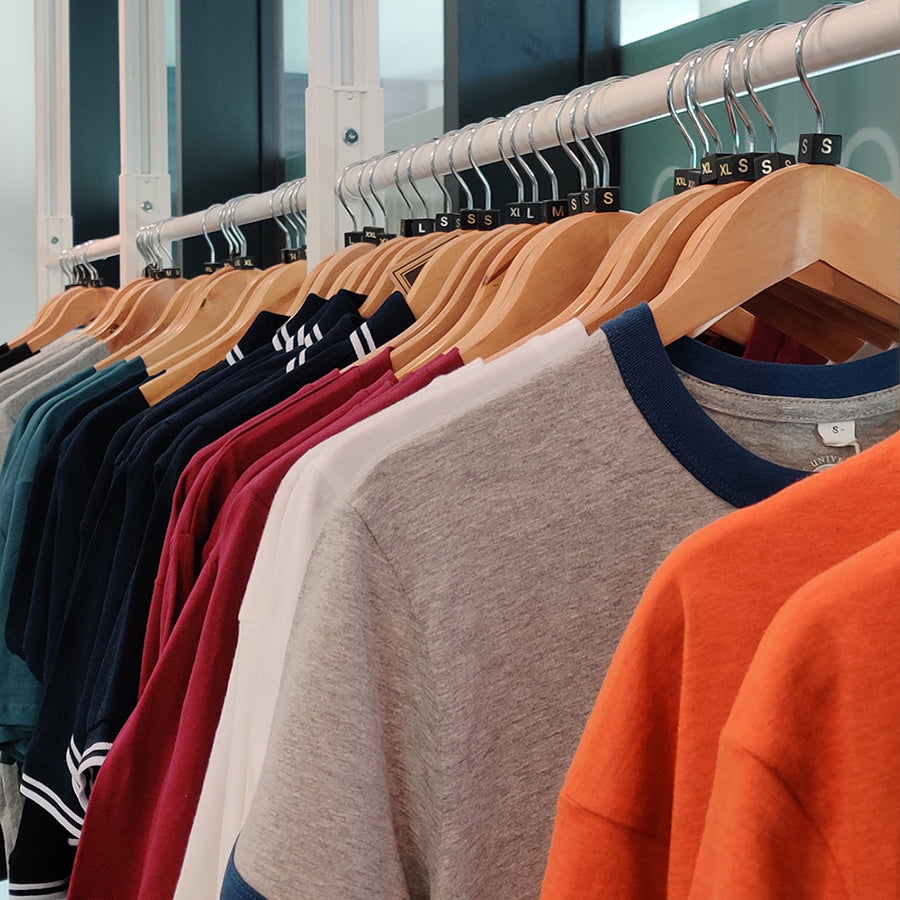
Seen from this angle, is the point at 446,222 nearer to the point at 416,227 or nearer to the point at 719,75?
the point at 416,227

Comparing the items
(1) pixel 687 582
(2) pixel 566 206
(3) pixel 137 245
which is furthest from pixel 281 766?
(3) pixel 137 245

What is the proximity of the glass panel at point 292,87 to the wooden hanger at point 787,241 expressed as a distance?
7.71 ft

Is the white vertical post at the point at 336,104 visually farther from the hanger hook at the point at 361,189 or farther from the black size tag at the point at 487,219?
the black size tag at the point at 487,219

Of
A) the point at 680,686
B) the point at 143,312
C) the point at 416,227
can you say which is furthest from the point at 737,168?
the point at 143,312

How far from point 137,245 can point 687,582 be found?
2315 mm

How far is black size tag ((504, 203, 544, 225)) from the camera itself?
126cm

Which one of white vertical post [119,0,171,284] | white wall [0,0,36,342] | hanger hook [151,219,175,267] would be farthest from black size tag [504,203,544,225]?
white wall [0,0,36,342]

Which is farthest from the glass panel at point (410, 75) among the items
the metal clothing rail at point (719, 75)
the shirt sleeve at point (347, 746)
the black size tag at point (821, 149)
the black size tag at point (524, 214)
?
the shirt sleeve at point (347, 746)

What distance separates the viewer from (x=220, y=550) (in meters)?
0.94

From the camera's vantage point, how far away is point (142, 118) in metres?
2.68

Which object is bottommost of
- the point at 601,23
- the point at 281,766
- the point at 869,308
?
the point at 281,766

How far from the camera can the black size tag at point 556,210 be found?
1211mm

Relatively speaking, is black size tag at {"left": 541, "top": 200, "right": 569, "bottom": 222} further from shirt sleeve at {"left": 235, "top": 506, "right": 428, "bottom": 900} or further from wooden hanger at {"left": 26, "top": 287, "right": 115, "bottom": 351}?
wooden hanger at {"left": 26, "top": 287, "right": 115, "bottom": 351}

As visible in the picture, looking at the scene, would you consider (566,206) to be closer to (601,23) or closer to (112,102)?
(601,23)
